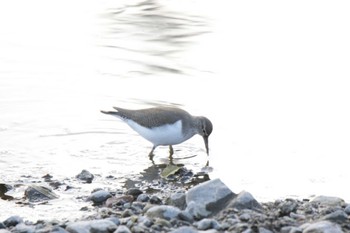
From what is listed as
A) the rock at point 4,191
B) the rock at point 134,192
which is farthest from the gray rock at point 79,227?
the rock at point 4,191

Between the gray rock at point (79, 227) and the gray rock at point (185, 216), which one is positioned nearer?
the gray rock at point (79, 227)

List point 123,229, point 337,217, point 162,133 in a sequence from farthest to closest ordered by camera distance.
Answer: point 162,133, point 337,217, point 123,229

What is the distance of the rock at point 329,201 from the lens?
8734 mm

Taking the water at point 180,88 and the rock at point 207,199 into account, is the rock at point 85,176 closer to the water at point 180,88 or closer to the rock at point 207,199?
the water at point 180,88

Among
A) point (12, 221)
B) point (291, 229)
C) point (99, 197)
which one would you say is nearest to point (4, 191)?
point (99, 197)

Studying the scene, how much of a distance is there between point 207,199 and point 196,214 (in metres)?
0.20

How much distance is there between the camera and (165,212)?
315 inches

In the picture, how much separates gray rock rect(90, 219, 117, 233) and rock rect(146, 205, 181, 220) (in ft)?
1.38

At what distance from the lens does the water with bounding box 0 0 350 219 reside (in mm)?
10406

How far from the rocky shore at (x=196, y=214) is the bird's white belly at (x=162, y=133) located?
5.11 ft

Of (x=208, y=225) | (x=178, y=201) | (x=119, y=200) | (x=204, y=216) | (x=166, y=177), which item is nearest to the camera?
(x=208, y=225)

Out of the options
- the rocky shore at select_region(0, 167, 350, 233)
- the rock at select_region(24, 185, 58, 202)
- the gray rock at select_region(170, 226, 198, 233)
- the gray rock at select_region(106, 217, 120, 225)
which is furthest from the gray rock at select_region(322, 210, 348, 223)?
the rock at select_region(24, 185, 58, 202)

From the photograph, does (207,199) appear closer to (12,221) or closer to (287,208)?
(287,208)

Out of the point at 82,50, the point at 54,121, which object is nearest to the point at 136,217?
the point at 54,121
